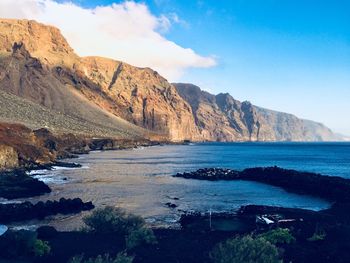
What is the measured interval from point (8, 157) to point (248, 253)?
6922cm

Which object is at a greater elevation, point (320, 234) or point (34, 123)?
point (34, 123)

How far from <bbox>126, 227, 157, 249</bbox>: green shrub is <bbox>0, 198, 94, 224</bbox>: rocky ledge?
45.4ft

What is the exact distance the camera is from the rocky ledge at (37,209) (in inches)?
1515

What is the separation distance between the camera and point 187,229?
34750 millimetres

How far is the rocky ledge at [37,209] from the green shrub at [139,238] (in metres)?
13.8

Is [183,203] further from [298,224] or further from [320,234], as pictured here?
[320,234]

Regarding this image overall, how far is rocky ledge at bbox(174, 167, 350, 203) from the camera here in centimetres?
5984

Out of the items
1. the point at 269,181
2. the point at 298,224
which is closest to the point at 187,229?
the point at 298,224

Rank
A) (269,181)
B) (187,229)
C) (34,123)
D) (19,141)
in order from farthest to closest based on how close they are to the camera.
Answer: (34,123) → (19,141) → (269,181) → (187,229)

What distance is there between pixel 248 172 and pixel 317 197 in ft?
88.5

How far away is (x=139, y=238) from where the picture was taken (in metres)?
29.2

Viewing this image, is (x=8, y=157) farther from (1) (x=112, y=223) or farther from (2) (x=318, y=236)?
(2) (x=318, y=236)

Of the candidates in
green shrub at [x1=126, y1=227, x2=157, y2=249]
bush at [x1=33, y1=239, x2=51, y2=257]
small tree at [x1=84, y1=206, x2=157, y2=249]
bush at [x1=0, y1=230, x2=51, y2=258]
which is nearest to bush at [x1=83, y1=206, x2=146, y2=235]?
small tree at [x1=84, y1=206, x2=157, y2=249]

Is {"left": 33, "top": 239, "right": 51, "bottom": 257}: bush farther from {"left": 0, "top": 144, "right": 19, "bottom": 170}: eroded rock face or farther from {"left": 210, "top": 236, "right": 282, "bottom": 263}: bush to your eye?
{"left": 0, "top": 144, "right": 19, "bottom": 170}: eroded rock face
